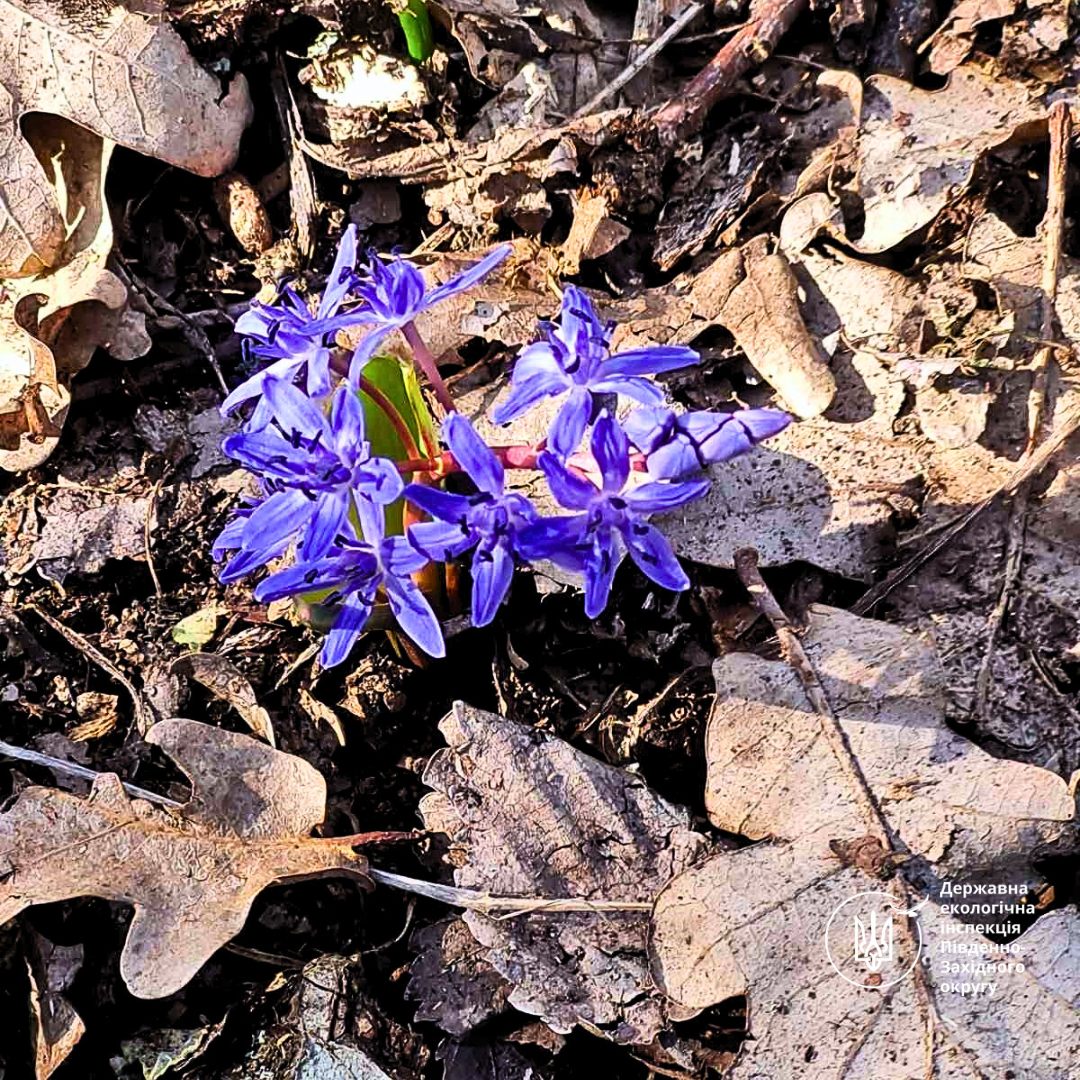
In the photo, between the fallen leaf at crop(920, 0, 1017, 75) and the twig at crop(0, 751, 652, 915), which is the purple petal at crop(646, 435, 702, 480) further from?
the fallen leaf at crop(920, 0, 1017, 75)

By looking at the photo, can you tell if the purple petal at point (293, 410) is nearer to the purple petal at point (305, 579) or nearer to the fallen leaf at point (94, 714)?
the purple petal at point (305, 579)

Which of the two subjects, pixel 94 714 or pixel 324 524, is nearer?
pixel 324 524

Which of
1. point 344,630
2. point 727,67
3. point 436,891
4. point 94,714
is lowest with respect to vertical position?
point 436,891

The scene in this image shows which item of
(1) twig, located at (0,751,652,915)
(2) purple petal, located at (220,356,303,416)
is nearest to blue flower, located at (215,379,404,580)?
(2) purple petal, located at (220,356,303,416)

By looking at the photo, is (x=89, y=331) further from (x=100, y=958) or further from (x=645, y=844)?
(x=645, y=844)

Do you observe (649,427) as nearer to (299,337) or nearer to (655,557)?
(655,557)

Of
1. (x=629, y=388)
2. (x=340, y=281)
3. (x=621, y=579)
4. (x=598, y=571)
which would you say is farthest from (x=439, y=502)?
(x=621, y=579)
